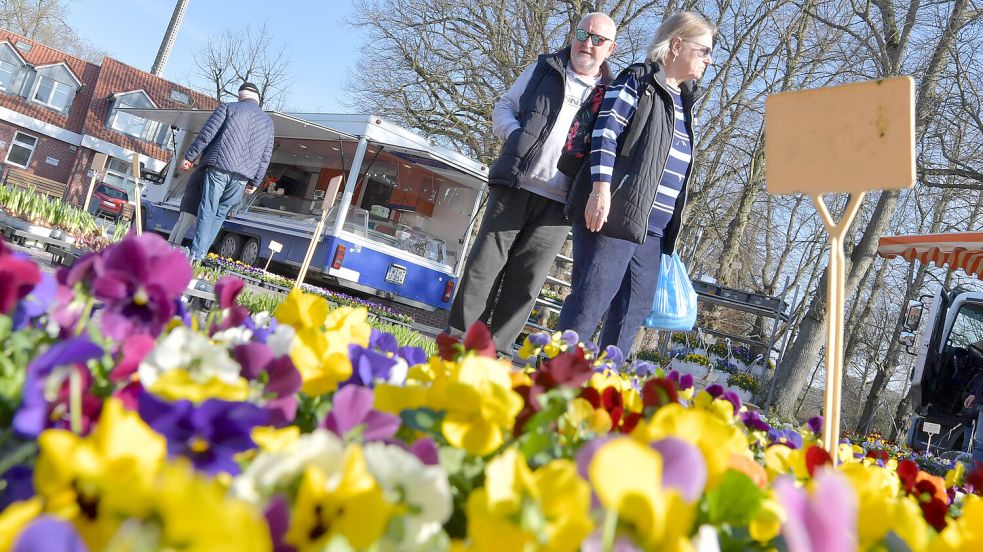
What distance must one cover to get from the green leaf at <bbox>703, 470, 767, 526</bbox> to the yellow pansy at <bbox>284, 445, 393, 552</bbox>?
331mm

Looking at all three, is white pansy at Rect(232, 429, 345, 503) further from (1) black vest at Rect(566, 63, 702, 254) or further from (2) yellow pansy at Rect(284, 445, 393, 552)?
(1) black vest at Rect(566, 63, 702, 254)

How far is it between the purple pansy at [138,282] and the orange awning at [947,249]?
1015cm

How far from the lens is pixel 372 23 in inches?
848

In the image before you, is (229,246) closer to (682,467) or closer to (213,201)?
(213,201)

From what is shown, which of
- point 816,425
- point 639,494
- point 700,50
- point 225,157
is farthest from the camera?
point 225,157

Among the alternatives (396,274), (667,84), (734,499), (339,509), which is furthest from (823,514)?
(396,274)

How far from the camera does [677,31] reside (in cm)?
376

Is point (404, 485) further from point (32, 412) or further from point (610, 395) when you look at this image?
point (610, 395)

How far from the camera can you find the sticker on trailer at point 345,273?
37.5ft

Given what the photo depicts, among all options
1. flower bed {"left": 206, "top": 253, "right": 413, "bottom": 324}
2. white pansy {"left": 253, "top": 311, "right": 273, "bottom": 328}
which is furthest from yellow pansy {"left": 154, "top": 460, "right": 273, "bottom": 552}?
flower bed {"left": 206, "top": 253, "right": 413, "bottom": 324}

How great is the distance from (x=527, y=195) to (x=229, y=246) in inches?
437

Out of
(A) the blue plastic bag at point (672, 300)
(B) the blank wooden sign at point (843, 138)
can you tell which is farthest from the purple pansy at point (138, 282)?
(A) the blue plastic bag at point (672, 300)

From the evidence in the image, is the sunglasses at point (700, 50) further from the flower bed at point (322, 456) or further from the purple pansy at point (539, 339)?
the flower bed at point (322, 456)

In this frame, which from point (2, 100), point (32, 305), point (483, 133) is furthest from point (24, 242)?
point (2, 100)
